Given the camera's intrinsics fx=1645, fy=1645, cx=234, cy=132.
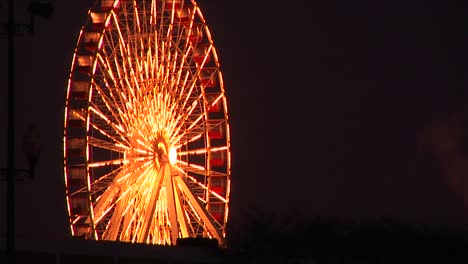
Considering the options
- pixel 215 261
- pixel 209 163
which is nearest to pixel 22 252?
pixel 215 261

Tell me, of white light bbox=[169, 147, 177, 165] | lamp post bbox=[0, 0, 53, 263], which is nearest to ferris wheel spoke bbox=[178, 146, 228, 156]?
white light bbox=[169, 147, 177, 165]

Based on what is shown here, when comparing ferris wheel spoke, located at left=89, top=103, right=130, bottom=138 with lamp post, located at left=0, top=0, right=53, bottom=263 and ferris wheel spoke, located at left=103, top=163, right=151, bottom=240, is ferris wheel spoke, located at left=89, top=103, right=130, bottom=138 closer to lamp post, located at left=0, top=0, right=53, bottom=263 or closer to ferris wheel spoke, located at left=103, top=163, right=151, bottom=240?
ferris wheel spoke, located at left=103, top=163, right=151, bottom=240

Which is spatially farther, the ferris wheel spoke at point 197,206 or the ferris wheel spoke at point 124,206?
the ferris wheel spoke at point 197,206

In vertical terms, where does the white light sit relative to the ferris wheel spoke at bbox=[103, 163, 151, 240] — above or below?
above

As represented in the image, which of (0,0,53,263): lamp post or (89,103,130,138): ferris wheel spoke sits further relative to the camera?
(89,103,130,138): ferris wheel spoke

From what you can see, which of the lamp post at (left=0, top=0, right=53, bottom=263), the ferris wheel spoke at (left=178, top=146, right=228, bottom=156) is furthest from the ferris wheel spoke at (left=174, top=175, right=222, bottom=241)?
the lamp post at (left=0, top=0, right=53, bottom=263)

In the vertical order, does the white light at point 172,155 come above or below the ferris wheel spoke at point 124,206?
above

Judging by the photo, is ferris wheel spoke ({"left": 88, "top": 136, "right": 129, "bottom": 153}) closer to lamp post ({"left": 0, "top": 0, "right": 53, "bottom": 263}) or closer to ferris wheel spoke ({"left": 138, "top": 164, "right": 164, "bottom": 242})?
ferris wheel spoke ({"left": 138, "top": 164, "right": 164, "bottom": 242})

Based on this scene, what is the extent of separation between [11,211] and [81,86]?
3169 cm

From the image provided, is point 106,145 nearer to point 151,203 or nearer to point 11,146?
point 151,203

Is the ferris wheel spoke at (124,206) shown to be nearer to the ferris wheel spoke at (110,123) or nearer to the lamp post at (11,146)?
the ferris wheel spoke at (110,123)

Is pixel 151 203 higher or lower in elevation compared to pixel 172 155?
lower

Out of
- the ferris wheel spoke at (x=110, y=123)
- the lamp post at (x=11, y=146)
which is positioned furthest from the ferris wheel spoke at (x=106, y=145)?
the lamp post at (x=11, y=146)

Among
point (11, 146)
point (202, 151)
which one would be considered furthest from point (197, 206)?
point (11, 146)
